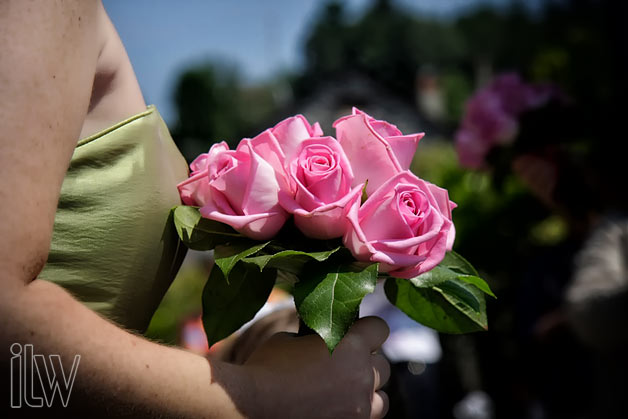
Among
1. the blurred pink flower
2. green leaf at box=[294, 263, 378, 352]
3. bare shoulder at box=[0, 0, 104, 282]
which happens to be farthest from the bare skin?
the blurred pink flower

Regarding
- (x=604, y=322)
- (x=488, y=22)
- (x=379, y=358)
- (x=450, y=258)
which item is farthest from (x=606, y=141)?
(x=488, y=22)

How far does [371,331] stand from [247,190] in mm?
359

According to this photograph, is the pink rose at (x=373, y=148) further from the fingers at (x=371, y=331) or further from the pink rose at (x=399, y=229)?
the fingers at (x=371, y=331)

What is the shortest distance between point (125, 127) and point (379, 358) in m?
0.66

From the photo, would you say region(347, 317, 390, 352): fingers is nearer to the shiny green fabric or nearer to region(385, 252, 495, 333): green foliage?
region(385, 252, 495, 333): green foliage

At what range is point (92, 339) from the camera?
0.82 meters

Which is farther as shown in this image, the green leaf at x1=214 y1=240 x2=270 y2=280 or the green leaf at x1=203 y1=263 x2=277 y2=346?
the green leaf at x1=203 y1=263 x2=277 y2=346

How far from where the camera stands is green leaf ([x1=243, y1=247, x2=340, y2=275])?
0.91 metres

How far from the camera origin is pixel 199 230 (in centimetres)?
103

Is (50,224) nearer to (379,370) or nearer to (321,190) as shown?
(321,190)

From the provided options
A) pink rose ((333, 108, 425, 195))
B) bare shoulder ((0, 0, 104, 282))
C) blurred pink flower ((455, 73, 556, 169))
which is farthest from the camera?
blurred pink flower ((455, 73, 556, 169))

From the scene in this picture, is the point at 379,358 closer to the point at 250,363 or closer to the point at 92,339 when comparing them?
the point at 250,363

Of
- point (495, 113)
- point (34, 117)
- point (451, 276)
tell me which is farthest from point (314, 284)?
point (495, 113)

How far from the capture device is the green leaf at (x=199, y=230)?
40.6 inches
